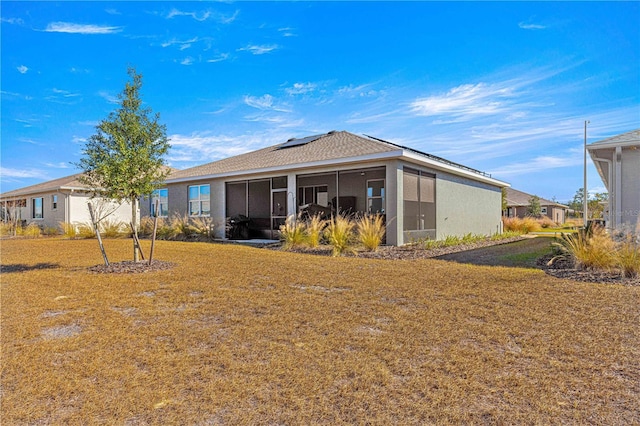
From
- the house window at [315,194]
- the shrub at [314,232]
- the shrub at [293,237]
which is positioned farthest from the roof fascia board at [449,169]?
the house window at [315,194]

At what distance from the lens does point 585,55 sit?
11.5 meters

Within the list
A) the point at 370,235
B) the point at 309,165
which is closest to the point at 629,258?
the point at 370,235

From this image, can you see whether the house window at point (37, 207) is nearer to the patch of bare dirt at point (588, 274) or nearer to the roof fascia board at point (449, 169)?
the roof fascia board at point (449, 169)

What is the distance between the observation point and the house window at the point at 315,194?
64.5 feet

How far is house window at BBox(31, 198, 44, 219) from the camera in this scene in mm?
26706

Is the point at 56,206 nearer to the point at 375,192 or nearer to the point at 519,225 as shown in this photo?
the point at 375,192

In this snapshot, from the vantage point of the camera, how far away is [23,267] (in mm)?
8430

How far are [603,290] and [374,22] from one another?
954 cm

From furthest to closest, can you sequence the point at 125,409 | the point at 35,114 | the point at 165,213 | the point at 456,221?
the point at 165,213, the point at 456,221, the point at 35,114, the point at 125,409

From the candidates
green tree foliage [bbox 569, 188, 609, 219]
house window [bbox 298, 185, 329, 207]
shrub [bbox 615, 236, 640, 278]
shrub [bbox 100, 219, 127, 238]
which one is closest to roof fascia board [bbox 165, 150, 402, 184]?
shrub [bbox 100, 219, 127, 238]

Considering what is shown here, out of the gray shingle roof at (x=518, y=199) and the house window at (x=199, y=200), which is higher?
the gray shingle roof at (x=518, y=199)

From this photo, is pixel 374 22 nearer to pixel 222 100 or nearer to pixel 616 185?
pixel 222 100

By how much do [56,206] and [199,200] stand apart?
13.4 meters

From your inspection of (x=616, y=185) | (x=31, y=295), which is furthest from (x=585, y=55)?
(x=31, y=295)
